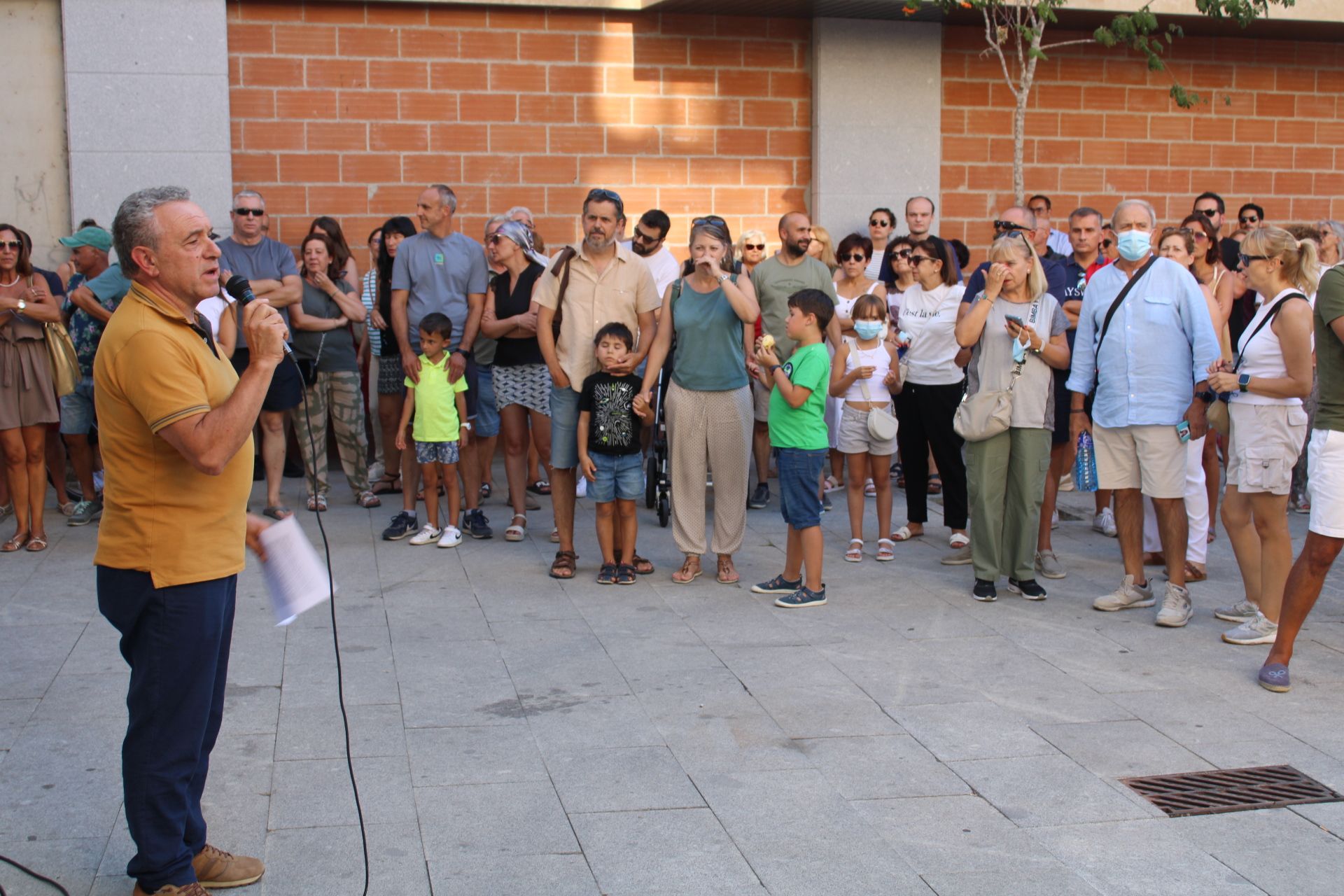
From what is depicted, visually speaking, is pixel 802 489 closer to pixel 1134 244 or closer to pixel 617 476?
pixel 617 476

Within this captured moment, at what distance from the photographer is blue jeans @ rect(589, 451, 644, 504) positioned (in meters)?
7.45

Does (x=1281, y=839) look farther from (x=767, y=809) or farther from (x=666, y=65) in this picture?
(x=666, y=65)

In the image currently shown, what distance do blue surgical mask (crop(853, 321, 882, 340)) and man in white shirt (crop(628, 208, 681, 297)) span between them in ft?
4.19

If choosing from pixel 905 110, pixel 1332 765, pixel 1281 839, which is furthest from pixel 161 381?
pixel 905 110

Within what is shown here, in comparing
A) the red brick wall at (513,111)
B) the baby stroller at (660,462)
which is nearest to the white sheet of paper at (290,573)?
the baby stroller at (660,462)

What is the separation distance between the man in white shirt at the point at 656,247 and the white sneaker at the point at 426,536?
208 cm

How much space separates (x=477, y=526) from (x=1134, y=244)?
13.9 ft

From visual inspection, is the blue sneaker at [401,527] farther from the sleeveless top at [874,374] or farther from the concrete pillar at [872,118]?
the concrete pillar at [872,118]

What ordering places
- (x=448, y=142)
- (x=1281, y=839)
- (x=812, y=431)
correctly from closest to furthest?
(x=1281, y=839) → (x=812, y=431) → (x=448, y=142)

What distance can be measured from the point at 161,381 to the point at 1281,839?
354 cm

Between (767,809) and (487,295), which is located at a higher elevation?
(487,295)

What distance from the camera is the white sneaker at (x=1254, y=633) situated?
20.6 ft

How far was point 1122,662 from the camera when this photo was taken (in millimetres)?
6039

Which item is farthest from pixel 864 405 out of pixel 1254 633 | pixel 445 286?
pixel 445 286
